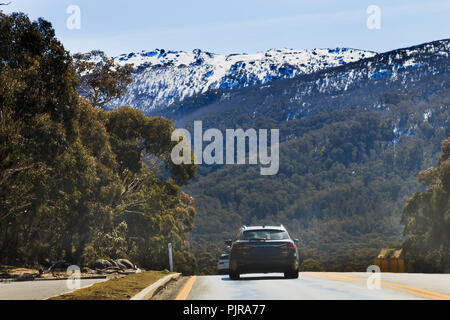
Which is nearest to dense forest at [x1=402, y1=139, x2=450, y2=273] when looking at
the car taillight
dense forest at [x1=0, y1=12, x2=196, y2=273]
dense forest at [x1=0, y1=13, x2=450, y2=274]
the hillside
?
dense forest at [x1=0, y1=13, x2=450, y2=274]

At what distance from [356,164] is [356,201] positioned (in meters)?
19.1

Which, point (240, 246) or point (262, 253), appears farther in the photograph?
point (240, 246)

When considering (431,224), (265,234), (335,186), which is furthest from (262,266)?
(335,186)

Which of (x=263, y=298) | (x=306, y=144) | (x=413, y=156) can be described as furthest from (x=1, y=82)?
(x=306, y=144)

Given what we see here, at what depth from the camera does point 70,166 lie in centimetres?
3066

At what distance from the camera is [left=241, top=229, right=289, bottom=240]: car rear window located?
18.6 metres

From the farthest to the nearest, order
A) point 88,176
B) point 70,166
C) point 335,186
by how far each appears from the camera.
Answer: point 335,186 < point 88,176 < point 70,166

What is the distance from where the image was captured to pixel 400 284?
1532 centimetres

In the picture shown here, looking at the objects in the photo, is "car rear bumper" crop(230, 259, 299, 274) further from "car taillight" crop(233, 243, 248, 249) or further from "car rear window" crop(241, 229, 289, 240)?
"car rear window" crop(241, 229, 289, 240)

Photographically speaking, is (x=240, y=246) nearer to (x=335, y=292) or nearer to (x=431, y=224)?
(x=335, y=292)

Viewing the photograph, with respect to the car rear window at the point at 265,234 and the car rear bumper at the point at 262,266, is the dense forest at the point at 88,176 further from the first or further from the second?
the car rear bumper at the point at 262,266

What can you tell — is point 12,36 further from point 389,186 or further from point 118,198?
point 389,186

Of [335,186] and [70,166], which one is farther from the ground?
[335,186]

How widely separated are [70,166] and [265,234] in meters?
14.5
